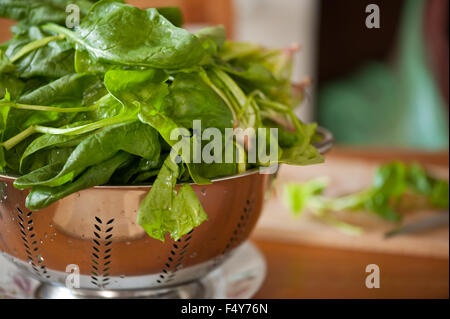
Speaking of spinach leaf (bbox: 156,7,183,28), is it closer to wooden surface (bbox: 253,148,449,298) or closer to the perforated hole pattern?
the perforated hole pattern

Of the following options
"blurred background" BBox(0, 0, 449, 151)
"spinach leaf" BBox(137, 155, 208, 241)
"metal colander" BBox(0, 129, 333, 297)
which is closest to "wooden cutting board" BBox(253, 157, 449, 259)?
"metal colander" BBox(0, 129, 333, 297)

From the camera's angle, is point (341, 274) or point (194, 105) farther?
point (341, 274)

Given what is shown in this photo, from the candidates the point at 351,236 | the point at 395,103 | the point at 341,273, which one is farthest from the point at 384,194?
the point at 395,103

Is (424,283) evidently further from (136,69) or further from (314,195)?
(136,69)

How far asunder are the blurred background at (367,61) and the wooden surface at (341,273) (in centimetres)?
185

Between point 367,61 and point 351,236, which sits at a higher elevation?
point 367,61

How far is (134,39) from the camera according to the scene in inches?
17.0

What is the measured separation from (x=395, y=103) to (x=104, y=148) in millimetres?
2678

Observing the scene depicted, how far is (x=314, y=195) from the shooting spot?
911 mm

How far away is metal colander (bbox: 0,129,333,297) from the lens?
1.42 ft
